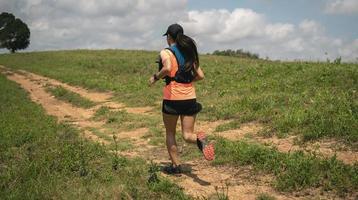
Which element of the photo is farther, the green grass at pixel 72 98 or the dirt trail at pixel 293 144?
the green grass at pixel 72 98

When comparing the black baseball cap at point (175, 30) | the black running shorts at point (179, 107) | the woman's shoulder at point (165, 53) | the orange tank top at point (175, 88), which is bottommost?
the black running shorts at point (179, 107)

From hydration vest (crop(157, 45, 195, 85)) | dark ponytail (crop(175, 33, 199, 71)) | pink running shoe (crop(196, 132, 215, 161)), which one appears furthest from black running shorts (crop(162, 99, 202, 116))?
dark ponytail (crop(175, 33, 199, 71))

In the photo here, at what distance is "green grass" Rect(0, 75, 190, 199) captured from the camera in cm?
675

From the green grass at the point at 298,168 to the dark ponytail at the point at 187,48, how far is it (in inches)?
86.4

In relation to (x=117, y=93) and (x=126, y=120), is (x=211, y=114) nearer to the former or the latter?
(x=126, y=120)

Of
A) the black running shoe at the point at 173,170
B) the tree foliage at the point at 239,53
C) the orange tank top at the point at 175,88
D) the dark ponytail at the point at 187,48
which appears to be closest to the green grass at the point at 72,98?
the black running shoe at the point at 173,170

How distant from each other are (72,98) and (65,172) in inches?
530

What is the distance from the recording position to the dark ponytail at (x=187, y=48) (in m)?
7.44

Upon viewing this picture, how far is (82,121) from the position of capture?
15.3 m

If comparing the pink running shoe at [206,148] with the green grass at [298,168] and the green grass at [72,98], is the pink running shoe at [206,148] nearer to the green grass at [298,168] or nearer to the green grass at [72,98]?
the green grass at [298,168]

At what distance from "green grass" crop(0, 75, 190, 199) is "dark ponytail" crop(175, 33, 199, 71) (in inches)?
76.6

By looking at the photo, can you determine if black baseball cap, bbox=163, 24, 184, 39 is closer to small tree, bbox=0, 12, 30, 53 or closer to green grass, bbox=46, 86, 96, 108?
green grass, bbox=46, 86, 96, 108

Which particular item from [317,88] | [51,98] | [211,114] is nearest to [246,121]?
[211,114]

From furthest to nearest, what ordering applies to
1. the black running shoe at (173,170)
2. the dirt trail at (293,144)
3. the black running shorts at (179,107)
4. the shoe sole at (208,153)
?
the dirt trail at (293,144) < the black running shoe at (173,170) < the black running shorts at (179,107) < the shoe sole at (208,153)
